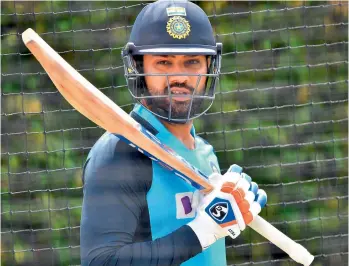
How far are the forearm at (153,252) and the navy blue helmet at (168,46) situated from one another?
31 centimetres

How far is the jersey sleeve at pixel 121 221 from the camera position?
2076mm

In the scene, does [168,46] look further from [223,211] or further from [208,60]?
[223,211]

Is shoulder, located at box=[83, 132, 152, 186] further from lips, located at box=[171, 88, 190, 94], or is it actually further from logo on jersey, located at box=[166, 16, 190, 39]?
logo on jersey, located at box=[166, 16, 190, 39]

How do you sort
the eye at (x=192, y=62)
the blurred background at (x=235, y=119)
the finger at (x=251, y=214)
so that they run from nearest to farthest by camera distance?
1. the finger at (x=251, y=214)
2. the eye at (x=192, y=62)
3. the blurred background at (x=235, y=119)

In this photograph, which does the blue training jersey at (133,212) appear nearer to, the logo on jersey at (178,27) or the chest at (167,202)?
the chest at (167,202)

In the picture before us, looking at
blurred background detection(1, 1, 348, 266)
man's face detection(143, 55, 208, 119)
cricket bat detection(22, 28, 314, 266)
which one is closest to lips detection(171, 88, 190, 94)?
man's face detection(143, 55, 208, 119)

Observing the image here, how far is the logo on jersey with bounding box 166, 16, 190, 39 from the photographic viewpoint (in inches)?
88.7

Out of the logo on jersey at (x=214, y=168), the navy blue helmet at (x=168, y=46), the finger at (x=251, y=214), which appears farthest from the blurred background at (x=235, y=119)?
the finger at (x=251, y=214)

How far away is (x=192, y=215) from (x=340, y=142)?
1971 mm

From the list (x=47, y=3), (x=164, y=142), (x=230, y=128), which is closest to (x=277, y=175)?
(x=230, y=128)

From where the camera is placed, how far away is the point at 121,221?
6.85 ft

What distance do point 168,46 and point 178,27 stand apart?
6 cm

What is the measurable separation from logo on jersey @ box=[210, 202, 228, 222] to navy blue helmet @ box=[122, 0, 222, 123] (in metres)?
0.24

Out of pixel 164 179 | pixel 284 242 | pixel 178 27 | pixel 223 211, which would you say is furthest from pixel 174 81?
pixel 284 242
